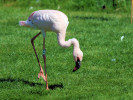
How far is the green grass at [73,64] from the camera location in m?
5.98

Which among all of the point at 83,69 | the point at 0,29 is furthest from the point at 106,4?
the point at 83,69

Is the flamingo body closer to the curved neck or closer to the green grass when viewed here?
the curved neck

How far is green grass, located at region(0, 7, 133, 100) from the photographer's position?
19.6 feet

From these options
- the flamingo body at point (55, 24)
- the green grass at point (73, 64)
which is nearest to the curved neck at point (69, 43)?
the flamingo body at point (55, 24)

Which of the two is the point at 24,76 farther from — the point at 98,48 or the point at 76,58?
the point at 98,48

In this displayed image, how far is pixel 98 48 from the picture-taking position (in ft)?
29.7

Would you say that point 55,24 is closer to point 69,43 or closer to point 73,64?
point 69,43

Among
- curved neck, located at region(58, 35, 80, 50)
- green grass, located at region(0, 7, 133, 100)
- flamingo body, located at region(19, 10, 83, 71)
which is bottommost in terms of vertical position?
green grass, located at region(0, 7, 133, 100)

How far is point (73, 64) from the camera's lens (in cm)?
779

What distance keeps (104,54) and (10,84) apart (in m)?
2.75

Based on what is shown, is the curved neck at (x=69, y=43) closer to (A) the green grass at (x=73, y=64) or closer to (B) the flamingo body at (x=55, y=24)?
(B) the flamingo body at (x=55, y=24)

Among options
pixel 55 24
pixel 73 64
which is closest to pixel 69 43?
pixel 55 24

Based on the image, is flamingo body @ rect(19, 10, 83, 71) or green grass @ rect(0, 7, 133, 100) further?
flamingo body @ rect(19, 10, 83, 71)

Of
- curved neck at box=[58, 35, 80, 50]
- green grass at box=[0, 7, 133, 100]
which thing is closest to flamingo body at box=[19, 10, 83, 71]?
curved neck at box=[58, 35, 80, 50]
